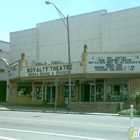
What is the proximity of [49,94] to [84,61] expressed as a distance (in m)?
9.56

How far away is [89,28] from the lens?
30375mm

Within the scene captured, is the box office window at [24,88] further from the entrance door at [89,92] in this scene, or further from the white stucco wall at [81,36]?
the entrance door at [89,92]

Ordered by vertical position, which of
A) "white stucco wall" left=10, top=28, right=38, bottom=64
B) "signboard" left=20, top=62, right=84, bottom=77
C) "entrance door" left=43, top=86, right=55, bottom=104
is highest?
"white stucco wall" left=10, top=28, right=38, bottom=64

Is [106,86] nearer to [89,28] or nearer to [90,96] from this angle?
[90,96]

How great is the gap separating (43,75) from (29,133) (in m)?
17.1

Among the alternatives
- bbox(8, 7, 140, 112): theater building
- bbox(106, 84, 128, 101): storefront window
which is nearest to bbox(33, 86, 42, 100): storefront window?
bbox(8, 7, 140, 112): theater building

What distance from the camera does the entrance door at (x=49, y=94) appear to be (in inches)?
1271

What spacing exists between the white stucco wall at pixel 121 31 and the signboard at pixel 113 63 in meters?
3.49

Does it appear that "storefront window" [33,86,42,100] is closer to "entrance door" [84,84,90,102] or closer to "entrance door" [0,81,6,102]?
"entrance door" [84,84,90,102]

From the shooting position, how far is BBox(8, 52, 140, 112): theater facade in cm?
2411

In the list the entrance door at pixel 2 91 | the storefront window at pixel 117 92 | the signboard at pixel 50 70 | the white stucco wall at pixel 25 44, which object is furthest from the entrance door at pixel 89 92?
the entrance door at pixel 2 91

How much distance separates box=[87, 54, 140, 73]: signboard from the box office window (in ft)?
39.4

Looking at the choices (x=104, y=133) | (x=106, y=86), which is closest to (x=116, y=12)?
(x=106, y=86)

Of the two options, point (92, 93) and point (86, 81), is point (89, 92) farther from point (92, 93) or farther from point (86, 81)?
point (86, 81)
